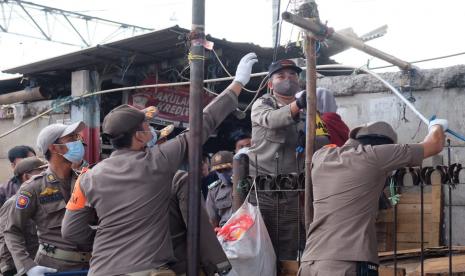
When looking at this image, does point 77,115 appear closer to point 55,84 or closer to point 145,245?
point 55,84

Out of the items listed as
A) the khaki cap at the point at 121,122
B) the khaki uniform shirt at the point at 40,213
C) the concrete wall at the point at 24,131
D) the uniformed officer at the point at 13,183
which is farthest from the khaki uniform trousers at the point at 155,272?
the concrete wall at the point at 24,131

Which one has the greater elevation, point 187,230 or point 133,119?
point 133,119

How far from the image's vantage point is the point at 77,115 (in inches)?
328

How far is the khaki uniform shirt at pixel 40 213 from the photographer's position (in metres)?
3.80

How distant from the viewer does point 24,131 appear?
30.7ft

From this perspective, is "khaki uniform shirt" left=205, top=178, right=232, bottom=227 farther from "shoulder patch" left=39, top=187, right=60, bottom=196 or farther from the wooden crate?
"shoulder patch" left=39, top=187, right=60, bottom=196

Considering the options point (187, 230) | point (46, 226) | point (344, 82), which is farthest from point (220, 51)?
point (187, 230)

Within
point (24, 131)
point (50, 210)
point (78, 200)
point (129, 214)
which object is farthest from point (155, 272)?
point (24, 131)

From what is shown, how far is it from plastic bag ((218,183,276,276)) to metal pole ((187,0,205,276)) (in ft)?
1.85

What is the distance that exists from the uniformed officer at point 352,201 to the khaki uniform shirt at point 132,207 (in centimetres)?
83

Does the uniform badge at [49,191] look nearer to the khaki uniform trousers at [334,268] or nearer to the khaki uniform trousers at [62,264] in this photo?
the khaki uniform trousers at [62,264]

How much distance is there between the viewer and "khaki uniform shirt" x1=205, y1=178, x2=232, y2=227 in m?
5.68

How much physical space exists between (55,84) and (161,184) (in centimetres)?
670

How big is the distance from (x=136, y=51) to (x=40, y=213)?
162 inches
